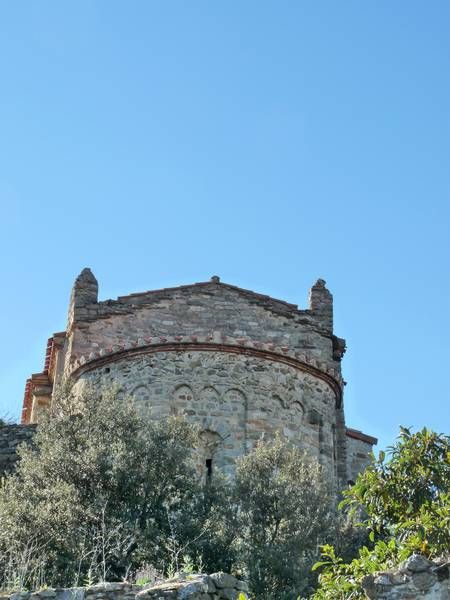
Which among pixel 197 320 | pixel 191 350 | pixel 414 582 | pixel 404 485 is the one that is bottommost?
pixel 414 582

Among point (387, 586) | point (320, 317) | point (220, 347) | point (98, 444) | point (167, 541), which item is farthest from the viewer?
point (320, 317)

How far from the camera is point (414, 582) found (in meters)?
10.1

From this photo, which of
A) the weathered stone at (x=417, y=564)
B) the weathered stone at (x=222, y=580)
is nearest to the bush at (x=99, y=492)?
the weathered stone at (x=222, y=580)

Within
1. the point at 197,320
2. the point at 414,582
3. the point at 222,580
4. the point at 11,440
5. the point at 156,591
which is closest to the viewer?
the point at 414,582

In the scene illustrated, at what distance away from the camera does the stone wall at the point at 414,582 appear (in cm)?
999

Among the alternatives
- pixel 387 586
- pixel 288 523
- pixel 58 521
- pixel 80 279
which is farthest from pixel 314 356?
pixel 387 586

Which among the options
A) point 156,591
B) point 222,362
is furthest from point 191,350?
point 156,591

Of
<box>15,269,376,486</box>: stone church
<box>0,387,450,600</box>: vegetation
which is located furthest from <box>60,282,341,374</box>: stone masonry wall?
<box>0,387,450,600</box>: vegetation

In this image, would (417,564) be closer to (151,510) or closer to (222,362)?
(151,510)

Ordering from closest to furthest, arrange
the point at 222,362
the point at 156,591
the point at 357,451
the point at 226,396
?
the point at 156,591
the point at 226,396
the point at 222,362
the point at 357,451

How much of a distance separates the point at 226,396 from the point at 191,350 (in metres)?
1.16

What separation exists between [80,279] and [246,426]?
5393 millimetres

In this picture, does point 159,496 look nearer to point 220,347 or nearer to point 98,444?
point 98,444

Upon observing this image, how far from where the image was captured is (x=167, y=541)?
16.7 metres
